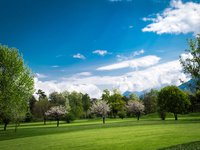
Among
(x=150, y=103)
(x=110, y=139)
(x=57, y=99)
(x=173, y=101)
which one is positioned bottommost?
(x=110, y=139)

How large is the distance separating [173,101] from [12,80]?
67.9 metres

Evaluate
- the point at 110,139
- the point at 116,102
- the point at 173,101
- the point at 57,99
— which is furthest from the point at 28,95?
the point at 57,99

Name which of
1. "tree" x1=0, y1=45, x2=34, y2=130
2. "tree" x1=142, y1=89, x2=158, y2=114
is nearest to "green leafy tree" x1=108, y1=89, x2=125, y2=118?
"tree" x1=142, y1=89, x2=158, y2=114

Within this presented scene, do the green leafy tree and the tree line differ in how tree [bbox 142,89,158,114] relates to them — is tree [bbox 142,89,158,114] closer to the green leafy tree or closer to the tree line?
the tree line

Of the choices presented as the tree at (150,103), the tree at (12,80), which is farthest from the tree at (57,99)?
the tree at (12,80)

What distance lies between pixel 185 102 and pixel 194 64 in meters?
80.0

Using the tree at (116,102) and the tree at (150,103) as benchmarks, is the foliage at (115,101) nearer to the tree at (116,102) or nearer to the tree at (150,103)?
the tree at (116,102)

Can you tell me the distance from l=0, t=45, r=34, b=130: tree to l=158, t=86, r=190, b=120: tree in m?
61.0

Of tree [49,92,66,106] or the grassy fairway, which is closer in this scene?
the grassy fairway

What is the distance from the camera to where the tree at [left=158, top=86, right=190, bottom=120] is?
111m

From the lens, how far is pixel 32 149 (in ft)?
118

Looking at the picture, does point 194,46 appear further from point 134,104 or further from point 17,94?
point 134,104

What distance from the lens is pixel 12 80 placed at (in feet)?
226

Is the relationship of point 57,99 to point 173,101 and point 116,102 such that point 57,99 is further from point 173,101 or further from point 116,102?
point 173,101
